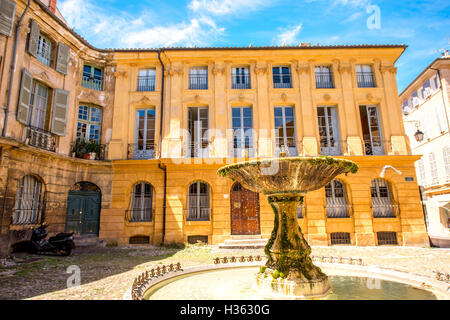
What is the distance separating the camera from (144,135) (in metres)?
15.2

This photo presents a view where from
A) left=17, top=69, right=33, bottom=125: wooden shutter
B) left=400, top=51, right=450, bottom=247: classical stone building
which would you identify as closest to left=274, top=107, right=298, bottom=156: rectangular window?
left=400, top=51, right=450, bottom=247: classical stone building

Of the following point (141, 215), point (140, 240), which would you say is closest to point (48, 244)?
point (140, 240)

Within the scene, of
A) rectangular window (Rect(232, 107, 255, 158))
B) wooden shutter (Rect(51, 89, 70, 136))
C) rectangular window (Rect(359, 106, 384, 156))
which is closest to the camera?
wooden shutter (Rect(51, 89, 70, 136))

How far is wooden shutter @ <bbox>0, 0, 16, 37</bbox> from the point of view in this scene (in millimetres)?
10445

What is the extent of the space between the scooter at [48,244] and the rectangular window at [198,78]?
381 inches

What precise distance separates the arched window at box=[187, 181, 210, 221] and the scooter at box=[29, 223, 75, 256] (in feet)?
17.9

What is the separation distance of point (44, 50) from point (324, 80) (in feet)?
47.0

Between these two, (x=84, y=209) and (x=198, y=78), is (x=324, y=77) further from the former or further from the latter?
(x=84, y=209)

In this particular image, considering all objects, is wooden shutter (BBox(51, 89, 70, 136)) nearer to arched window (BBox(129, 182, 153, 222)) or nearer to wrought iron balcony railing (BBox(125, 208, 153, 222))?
arched window (BBox(129, 182, 153, 222))

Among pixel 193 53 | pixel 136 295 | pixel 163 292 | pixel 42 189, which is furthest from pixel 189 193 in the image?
pixel 136 295

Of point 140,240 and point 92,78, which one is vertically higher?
point 92,78

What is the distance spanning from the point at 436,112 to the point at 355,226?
12780 mm

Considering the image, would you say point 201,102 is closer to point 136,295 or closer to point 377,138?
point 377,138

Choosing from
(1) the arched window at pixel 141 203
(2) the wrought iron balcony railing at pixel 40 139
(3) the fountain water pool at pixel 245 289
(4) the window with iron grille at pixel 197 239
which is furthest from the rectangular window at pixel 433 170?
(2) the wrought iron balcony railing at pixel 40 139
